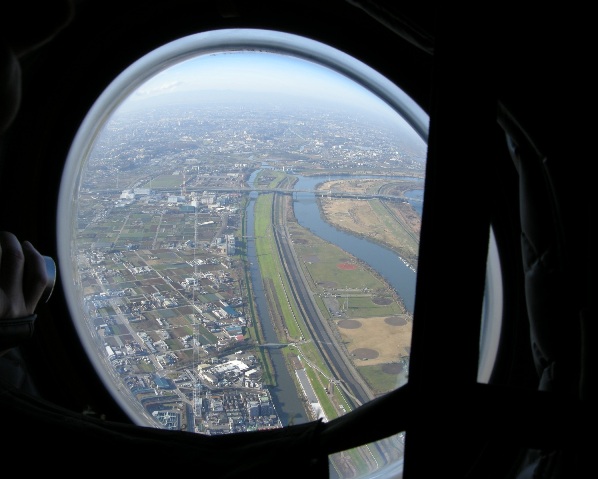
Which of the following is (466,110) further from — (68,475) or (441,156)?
(68,475)

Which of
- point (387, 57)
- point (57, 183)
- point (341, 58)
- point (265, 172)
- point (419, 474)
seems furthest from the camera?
point (265, 172)

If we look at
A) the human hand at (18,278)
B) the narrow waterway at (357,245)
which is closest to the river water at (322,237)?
the narrow waterway at (357,245)

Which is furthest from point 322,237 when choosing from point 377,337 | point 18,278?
point 18,278

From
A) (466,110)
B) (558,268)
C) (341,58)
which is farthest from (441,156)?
(341,58)

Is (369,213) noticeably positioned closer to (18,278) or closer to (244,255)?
(244,255)

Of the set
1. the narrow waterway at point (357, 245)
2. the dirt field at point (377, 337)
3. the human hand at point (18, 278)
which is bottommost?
the dirt field at point (377, 337)

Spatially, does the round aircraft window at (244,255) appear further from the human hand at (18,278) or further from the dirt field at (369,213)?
the human hand at (18,278)

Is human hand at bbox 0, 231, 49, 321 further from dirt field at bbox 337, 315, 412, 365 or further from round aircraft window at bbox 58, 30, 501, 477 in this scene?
dirt field at bbox 337, 315, 412, 365
